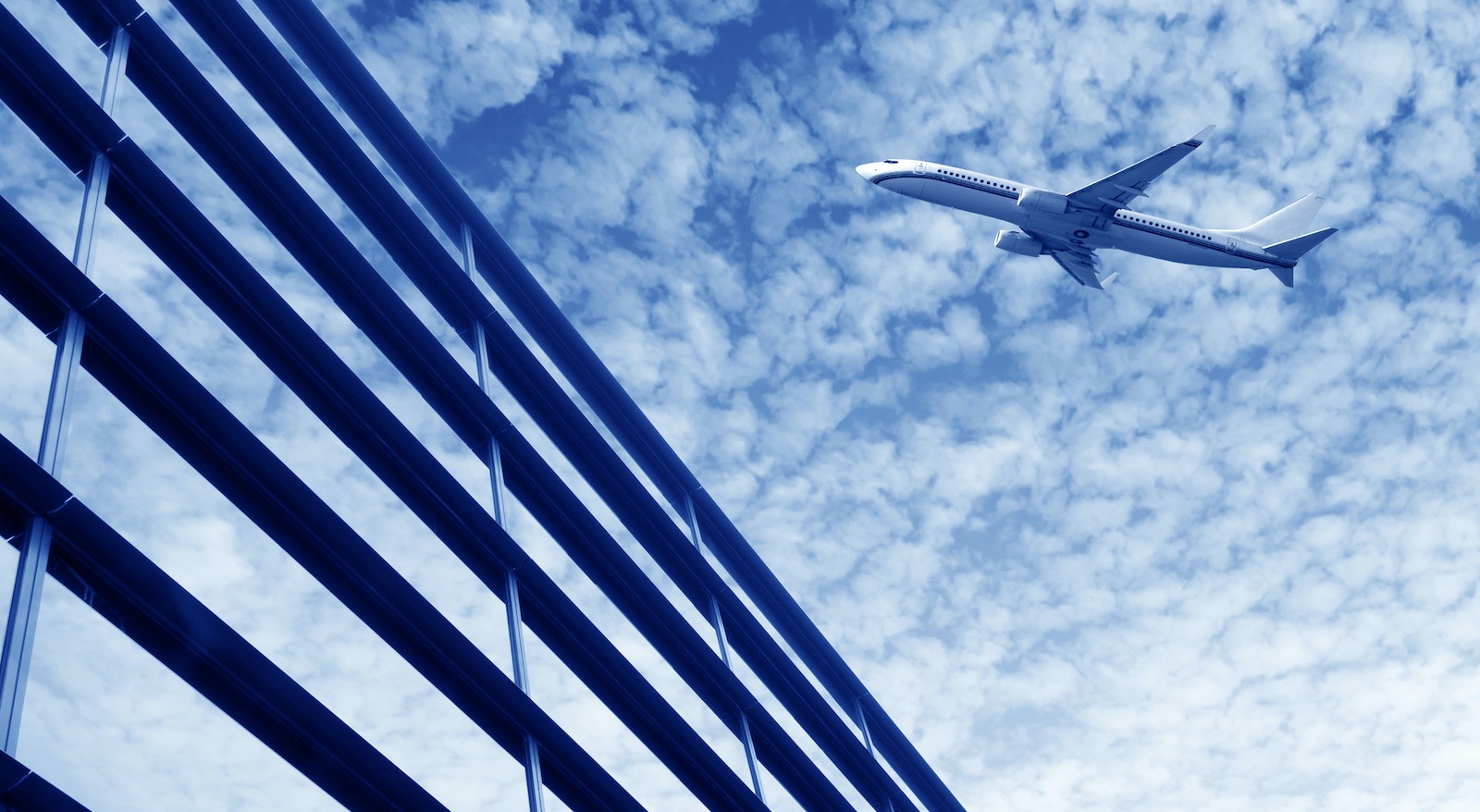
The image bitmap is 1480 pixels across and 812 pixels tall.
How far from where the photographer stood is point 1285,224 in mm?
44844

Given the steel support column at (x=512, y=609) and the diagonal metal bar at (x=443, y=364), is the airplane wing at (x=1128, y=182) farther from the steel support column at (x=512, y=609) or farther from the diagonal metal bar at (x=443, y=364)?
the steel support column at (x=512, y=609)

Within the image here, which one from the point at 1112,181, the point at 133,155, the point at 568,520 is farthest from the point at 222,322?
the point at 1112,181

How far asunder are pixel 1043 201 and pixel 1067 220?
3.91ft

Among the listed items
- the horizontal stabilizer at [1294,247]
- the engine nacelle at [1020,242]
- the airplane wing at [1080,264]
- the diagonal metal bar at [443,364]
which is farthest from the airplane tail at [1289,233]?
the diagonal metal bar at [443,364]

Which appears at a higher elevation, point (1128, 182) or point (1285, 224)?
point (1285, 224)

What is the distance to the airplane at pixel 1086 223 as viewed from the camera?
38250 mm

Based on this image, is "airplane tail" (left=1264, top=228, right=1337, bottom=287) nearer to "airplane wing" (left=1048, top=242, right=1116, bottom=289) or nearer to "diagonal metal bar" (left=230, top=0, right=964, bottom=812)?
"airplane wing" (left=1048, top=242, right=1116, bottom=289)

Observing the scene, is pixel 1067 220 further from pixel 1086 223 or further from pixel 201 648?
pixel 201 648

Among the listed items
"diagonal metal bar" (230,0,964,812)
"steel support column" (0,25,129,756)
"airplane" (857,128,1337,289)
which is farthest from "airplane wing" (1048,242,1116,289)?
"steel support column" (0,25,129,756)

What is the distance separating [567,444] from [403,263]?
3.52 m

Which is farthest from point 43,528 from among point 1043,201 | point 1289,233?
point 1289,233

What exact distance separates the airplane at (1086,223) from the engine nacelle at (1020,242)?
0.03 meters

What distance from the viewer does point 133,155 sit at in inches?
402

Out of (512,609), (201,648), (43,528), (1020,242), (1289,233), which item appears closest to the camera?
(43,528)
